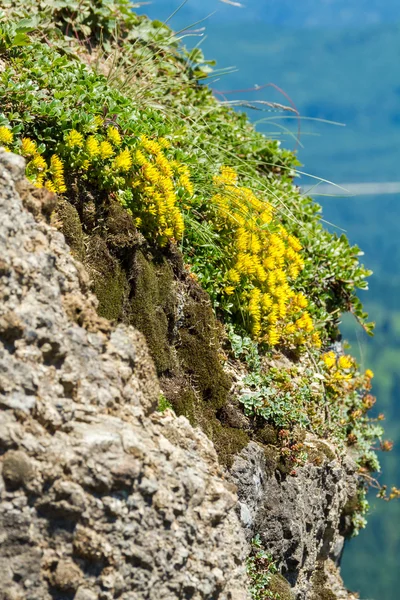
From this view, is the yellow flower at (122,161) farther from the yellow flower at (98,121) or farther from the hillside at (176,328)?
the yellow flower at (98,121)

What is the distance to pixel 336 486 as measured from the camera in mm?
5199

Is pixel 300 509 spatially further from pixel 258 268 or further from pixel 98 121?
pixel 98 121

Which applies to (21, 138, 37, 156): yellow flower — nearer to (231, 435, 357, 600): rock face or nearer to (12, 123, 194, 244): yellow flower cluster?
(12, 123, 194, 244): yellow flower cluster

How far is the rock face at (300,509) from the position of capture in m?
4.36

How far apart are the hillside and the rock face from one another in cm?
1

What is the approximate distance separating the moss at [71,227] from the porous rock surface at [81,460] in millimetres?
580

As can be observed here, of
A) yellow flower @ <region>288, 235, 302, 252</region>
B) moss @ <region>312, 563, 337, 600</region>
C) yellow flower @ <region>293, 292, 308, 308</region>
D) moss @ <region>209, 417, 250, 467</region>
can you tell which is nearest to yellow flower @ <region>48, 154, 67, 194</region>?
moss @ <region>209, 417, 250, 467</region>

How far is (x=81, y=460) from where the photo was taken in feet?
9.59

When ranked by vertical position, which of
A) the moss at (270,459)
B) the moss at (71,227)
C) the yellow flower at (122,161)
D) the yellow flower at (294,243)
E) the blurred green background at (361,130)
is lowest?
the moss at (270,459)

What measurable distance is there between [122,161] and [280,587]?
102 inches

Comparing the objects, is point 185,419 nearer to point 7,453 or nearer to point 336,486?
point 7,453

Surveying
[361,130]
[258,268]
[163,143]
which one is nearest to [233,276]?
[258,268]

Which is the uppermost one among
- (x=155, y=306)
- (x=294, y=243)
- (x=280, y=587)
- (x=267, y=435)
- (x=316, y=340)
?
(x=294, y=243)

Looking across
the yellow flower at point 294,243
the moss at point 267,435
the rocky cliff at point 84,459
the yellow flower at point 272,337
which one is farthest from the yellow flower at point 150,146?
the moss at point 267,435
